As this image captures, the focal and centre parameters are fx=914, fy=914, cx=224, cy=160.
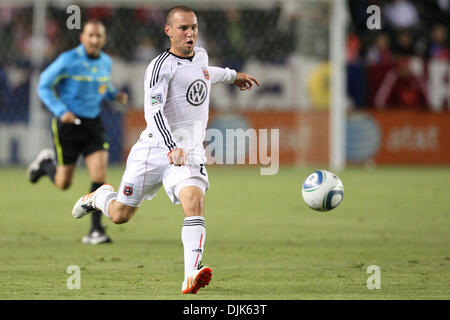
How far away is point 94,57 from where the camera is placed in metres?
9.74

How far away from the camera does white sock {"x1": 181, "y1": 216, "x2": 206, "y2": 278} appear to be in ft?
20.7

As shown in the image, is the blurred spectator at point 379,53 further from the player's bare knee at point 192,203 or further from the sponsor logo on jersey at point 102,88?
the player's bare knee at point 192,203

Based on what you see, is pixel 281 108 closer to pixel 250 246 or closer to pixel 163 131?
pixel 250 246

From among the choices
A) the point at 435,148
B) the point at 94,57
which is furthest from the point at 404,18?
the point at 94,57

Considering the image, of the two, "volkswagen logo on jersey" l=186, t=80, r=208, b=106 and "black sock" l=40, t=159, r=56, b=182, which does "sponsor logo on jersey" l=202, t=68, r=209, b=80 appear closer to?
"volkswagen logo on jersey" l=186, t=80, r=208, b=106

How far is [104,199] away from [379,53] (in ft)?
45.4

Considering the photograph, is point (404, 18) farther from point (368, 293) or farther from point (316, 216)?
point (368, 293)

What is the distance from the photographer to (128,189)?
696 centimetres

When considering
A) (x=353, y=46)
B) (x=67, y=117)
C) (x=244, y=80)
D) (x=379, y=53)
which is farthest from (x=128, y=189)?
→ (x=353, y=46)

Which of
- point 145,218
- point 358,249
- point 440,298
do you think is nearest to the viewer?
point 440,298

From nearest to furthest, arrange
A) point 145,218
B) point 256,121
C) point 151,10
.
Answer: point 145,218 → point 256,121 → point 151,10

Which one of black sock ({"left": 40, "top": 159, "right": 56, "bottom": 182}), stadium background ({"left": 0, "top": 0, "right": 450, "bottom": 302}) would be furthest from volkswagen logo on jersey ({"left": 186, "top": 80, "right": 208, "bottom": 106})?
black sock ({"left": 40, "top": 159, "right": 56, "bottom": 182})

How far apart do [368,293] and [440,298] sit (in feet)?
1.61

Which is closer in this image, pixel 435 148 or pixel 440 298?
pixel 440 298
